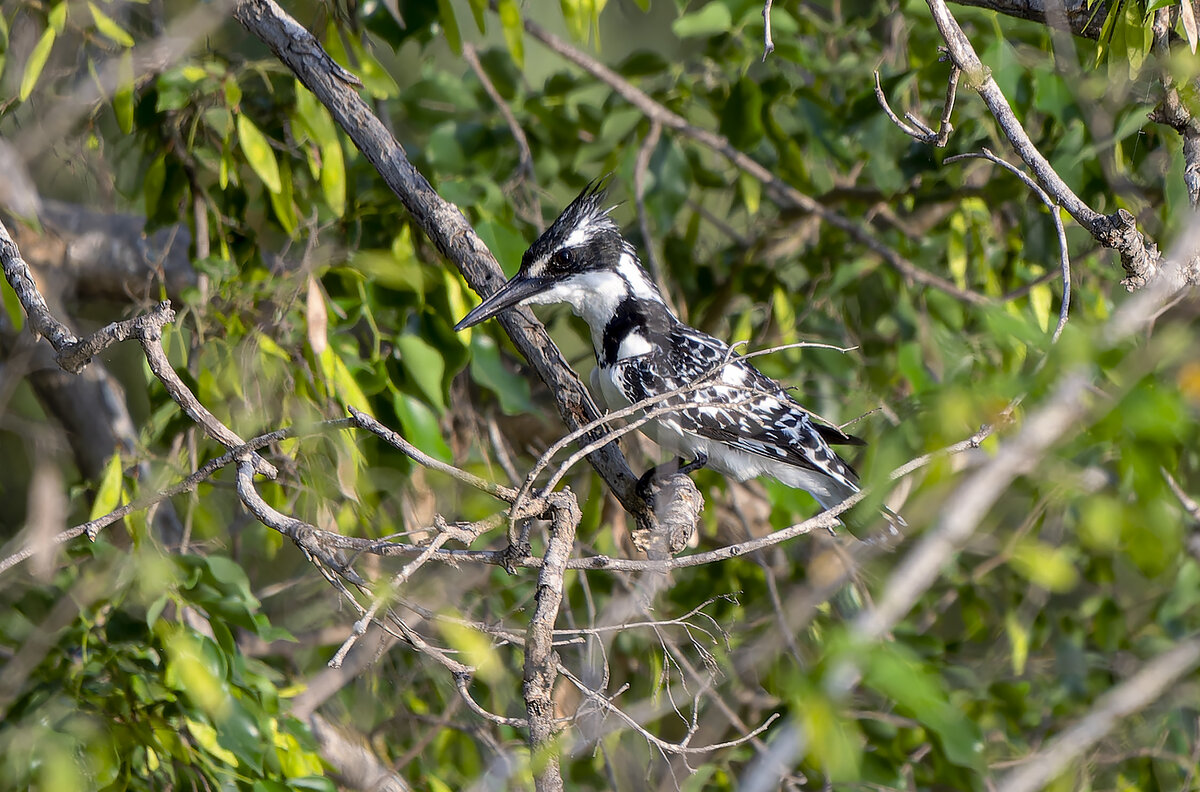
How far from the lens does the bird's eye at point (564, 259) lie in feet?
7.16

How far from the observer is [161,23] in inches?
94.0

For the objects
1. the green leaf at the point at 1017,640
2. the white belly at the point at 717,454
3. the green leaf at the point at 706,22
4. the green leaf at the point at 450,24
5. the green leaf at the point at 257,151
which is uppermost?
the green leaf at the point at 450,24

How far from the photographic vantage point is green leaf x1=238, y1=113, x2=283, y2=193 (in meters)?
1.83

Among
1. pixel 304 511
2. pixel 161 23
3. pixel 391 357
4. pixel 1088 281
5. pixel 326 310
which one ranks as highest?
pixel 161 23

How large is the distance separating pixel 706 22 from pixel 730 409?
809 mm

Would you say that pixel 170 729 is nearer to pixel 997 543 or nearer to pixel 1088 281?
pixel 997 543

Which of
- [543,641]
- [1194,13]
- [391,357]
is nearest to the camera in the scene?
[543,641]

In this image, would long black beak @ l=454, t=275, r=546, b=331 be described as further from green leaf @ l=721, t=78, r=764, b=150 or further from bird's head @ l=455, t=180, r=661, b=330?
green leaf @ l=721, t=78, r=764, b=150

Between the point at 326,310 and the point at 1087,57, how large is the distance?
152cm

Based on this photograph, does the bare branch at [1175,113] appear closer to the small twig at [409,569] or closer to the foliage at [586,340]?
the foliage at [586,340]

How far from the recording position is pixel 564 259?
2.21 meters

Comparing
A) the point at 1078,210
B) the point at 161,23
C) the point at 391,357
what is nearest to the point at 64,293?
the point at 161,23

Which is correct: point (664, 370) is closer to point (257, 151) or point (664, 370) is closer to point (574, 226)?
point (574, 226)

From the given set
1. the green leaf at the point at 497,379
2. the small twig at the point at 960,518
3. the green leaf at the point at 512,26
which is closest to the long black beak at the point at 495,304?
the green leaf at the point at 497,379
